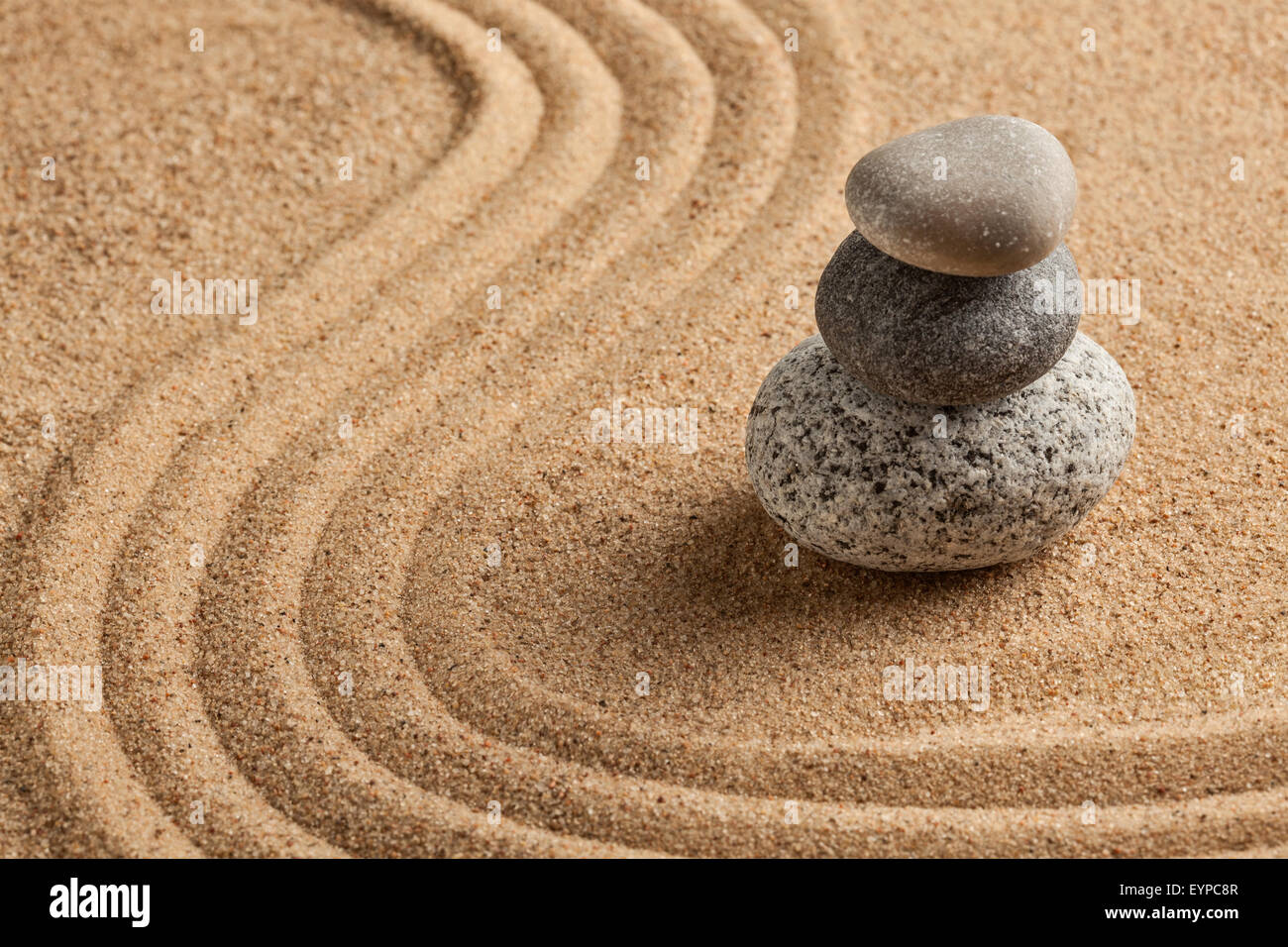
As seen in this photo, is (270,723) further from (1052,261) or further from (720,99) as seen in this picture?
(720,99)

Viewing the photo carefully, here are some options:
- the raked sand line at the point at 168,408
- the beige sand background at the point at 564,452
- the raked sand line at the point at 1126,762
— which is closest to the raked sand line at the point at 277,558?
the beige sand background at the point at 564,452

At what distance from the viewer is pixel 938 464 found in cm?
320

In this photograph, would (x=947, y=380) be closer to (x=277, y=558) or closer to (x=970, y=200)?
(x=970, y=200)

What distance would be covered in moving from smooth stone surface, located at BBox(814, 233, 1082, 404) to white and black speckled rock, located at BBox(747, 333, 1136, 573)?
0.11m

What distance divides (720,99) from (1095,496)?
2.60 meters

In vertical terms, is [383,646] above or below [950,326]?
below

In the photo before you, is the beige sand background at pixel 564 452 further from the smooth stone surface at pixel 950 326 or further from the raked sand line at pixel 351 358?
the smooth stone surface at pixel 950 326

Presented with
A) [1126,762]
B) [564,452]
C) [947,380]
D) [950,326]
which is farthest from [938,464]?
[564,452]

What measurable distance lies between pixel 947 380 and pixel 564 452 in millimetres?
1344

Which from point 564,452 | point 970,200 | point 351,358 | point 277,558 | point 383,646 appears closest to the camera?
point 970,200

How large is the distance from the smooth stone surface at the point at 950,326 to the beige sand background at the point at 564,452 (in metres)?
0.69

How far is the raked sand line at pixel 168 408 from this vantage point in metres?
3.25

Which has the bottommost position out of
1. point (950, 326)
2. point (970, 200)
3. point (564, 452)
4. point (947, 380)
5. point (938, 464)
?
point (564, 452)
